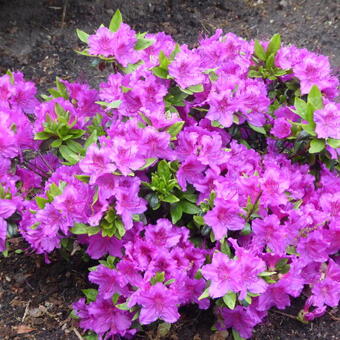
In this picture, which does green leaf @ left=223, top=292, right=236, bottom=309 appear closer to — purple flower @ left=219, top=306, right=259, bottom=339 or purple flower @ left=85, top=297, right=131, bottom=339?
purple flower @ left=219, top=306, right=259, bottom=339

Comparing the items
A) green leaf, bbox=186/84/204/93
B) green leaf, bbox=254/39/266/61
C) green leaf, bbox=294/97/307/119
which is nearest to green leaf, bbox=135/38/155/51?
green leaf, bbox=186/84/204/93

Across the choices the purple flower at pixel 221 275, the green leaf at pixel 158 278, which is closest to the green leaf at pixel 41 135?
the green leaf at pixel 158 278

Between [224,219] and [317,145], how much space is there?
488 millimetres

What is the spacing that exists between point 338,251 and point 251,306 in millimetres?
542

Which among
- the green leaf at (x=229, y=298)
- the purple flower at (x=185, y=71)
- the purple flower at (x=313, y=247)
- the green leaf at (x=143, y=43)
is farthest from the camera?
the green leaf at (x=143, y=43)

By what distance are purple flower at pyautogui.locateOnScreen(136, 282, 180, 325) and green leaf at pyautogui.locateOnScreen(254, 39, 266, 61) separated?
118 centimetres

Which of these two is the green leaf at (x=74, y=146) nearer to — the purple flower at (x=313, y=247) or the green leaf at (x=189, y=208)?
the green leaf at (x=189, y=208)

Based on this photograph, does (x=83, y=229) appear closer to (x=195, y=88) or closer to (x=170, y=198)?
(x=170, y=198)

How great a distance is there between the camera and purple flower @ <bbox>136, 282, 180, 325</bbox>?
73.1 inches

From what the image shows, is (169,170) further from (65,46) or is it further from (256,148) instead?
(65,46)

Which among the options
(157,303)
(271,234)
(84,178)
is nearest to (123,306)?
(157,303)

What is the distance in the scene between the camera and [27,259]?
254 cm

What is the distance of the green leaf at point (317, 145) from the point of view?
2.12m

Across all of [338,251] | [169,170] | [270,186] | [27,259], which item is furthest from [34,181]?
[338,251]
